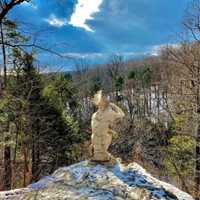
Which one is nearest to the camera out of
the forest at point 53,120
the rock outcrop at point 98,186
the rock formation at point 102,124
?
the rock outcrop at point 98,186

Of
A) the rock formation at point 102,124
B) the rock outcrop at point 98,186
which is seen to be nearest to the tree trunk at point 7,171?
the rock outcrop at point 98,186

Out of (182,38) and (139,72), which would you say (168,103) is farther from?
(139,72)

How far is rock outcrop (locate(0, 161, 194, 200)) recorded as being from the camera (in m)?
6.16

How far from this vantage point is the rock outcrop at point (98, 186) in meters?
6.16

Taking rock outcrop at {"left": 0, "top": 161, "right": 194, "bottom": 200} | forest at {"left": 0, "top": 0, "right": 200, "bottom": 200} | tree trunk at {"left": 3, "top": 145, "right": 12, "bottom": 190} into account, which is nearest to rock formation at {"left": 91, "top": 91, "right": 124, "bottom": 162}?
rock outcrop at {"left": 0, "top": 161, "right": 194, "bottom": 200}

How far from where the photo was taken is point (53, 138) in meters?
15.6

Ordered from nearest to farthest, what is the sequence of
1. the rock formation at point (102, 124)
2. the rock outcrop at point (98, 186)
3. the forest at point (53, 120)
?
the rock outcrop at point (98, 186) < the rock formation at point (102, 124) < the forest at point (53, 120)

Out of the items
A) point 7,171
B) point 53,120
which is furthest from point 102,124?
point 53,120

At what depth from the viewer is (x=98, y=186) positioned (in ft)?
21.1

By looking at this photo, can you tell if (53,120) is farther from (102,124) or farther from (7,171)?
(102,124)

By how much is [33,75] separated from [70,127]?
3698 millimetres

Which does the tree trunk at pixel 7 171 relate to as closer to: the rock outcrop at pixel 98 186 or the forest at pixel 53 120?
the forest at pixel 53 120

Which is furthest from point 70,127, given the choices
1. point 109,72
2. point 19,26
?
point 109,72

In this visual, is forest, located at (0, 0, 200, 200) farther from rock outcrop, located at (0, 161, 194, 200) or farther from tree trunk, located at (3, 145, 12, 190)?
rock outcrop, located at (0, 161, 194, 200)
